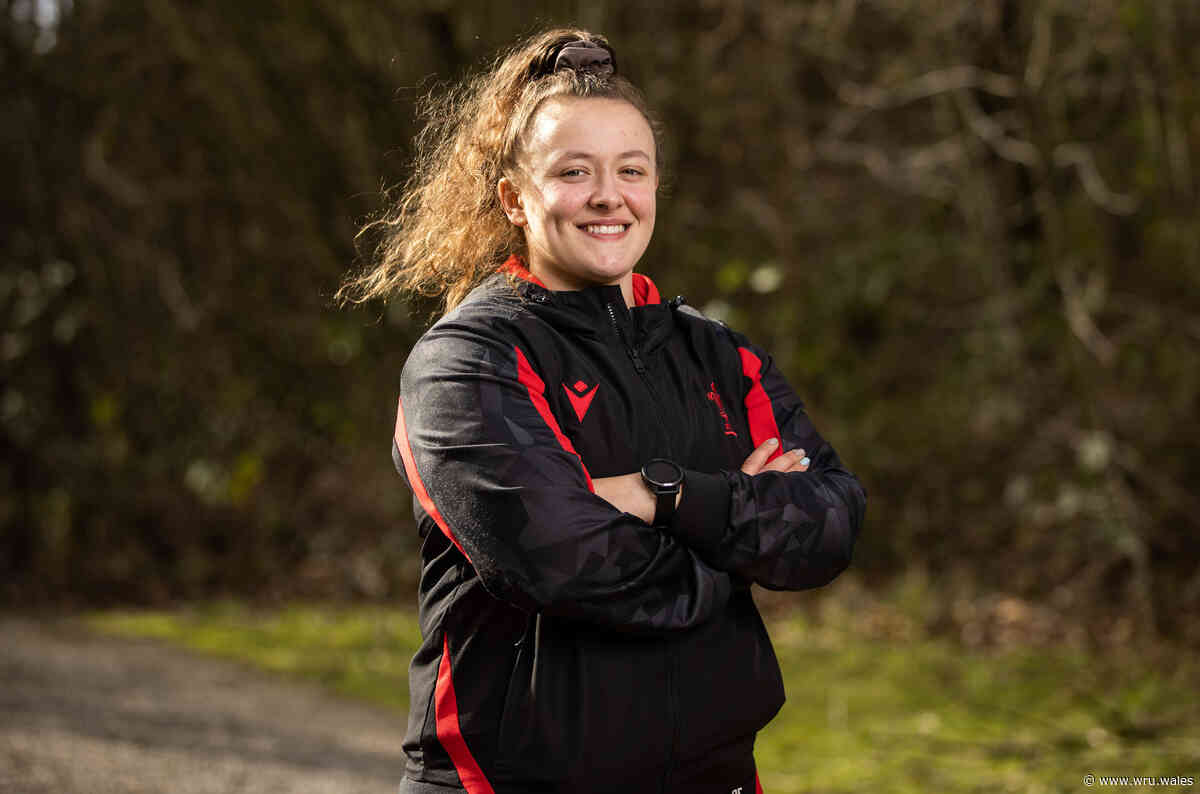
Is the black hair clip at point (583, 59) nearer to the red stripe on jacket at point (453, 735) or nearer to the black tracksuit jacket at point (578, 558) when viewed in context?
the black tracksuit jacket at point (578, 558)

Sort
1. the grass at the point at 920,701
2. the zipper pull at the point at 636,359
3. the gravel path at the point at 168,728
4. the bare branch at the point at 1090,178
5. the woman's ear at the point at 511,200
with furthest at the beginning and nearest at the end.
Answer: the bare branch at the point at 1090,178 → the grass at the point at 920,701 → the gravel path at the point at 168,728 → the woman's ear at the point at 511,200 → the zipper pull at the point at 636,359

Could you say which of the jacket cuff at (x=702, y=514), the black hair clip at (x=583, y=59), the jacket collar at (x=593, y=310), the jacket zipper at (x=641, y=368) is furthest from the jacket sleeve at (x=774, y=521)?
the black hair clip at (x=583, y=59)

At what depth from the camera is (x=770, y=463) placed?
89.3 inches

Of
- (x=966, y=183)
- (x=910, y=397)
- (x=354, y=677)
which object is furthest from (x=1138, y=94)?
(x=354, y=677)

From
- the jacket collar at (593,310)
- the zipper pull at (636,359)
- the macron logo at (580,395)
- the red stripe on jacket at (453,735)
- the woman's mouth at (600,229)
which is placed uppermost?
the woman's mouth at (600,229)

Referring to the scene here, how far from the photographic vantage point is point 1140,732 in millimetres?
5016

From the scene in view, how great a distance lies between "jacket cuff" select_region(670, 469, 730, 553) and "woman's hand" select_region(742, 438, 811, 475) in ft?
0.50

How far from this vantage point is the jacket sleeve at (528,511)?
196 centimetres

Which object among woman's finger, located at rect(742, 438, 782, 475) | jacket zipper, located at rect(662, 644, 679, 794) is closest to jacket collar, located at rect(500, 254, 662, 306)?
woman's finger, located at rect(742, 438, 782, 475)

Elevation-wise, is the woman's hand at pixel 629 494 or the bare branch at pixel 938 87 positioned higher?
the bare branch at pixel 938 87

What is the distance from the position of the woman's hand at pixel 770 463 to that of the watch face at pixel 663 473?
0.19 meters

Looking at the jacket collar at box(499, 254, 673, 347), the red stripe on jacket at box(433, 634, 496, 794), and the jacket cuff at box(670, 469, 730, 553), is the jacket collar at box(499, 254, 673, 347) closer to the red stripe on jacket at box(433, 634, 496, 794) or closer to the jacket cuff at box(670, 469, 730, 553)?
the jacket cuff at box(670, 469, 730, 553)

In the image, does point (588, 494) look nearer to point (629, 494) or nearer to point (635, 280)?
point (629, 494)

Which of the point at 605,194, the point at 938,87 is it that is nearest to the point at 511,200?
the point at 605,194
